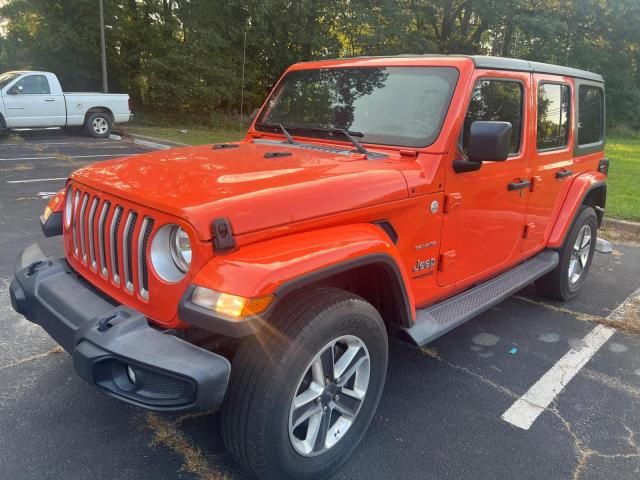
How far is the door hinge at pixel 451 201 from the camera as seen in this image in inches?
119

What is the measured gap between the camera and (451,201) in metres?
3.04

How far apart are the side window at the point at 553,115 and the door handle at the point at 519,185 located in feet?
1.12

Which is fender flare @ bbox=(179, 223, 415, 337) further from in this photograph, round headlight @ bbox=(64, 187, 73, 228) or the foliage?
the foliage

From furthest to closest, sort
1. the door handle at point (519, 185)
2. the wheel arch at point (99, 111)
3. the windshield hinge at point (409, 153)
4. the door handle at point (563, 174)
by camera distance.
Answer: the wheel arch at point (99, 111) < the door handle at point (563, 174) < the door handle at point (519, 185) < the windshield hinge at point (409, 153)

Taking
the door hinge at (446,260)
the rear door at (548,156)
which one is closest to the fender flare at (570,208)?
the rear door at (548,156)

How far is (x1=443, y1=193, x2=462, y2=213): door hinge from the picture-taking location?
3.02 m

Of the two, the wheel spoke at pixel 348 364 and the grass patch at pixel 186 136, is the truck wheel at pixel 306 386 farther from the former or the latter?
the grass patch at pixel 186 136

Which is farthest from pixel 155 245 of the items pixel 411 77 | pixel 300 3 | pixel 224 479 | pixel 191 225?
pixel 300 3

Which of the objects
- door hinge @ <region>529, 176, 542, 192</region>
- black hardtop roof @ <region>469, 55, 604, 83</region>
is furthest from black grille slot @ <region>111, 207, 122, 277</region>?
door hinge @ <region>529, 176, 542, 192</region>

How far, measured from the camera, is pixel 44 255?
2.95m

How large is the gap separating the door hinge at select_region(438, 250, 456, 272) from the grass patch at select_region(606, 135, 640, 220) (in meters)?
5.28

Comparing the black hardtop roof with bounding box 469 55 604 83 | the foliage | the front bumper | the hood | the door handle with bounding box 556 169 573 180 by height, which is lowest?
the front bumper

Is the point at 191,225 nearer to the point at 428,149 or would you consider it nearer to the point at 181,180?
the point at 181,180

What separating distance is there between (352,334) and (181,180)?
1072mm
